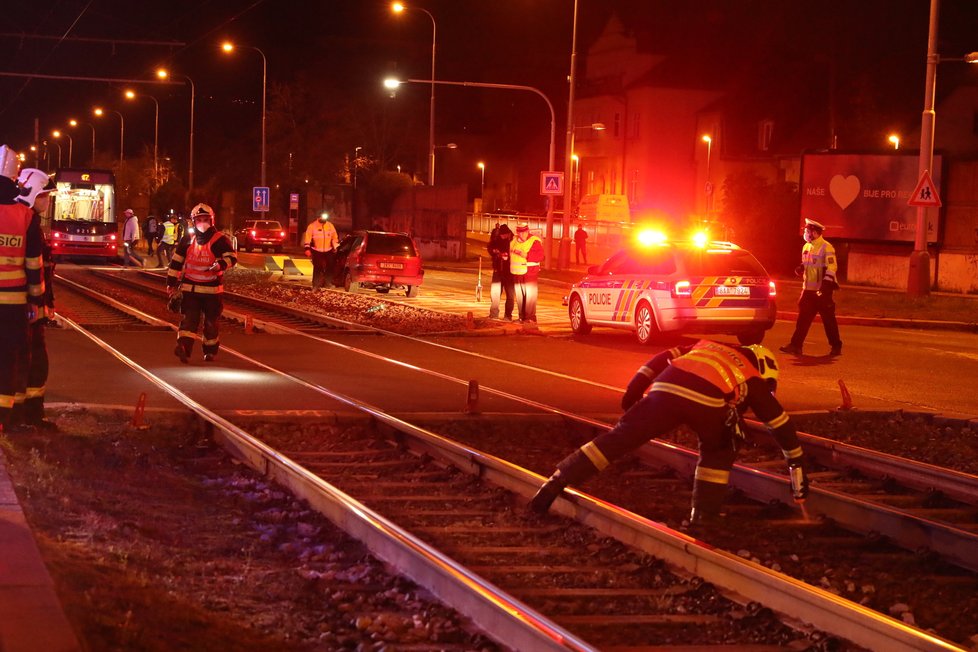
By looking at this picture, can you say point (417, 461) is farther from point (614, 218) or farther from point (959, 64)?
point (959, 64)

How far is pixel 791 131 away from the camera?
6800 centimetres

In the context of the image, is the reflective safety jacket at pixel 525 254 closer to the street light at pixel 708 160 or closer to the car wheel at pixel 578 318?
the car wheel at pixel 578 318

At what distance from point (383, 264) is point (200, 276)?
50.4 feet

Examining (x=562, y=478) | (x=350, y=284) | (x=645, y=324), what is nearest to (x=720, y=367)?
(x=562, y=478)

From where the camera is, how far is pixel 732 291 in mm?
19484

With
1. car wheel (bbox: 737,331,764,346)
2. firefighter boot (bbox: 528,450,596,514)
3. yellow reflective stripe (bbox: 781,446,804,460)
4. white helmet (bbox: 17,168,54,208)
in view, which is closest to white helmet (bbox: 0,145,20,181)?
white helmet (bbox: 17,168,54,208)

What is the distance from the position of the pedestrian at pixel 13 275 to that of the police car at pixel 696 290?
37.0ft

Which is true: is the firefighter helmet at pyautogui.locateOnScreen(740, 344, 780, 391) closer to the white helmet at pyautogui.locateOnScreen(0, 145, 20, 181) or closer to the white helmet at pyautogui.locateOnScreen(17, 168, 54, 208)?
the white helmet at pyautogui.locateOnScreen(0, 145, 20, 181)

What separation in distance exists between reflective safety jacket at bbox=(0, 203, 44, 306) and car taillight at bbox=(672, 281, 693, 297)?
1125cm

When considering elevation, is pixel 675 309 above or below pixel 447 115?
below

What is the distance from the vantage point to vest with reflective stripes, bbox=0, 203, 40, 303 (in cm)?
987

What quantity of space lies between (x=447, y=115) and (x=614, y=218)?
49542 millimetres

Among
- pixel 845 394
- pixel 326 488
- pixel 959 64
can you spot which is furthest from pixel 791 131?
pixel 326 488

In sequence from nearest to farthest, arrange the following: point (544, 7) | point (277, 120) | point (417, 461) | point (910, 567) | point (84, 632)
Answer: point (84, 632)
point (910, 567)
point (417, 461)
point (277, 120)
point (544, 7)
